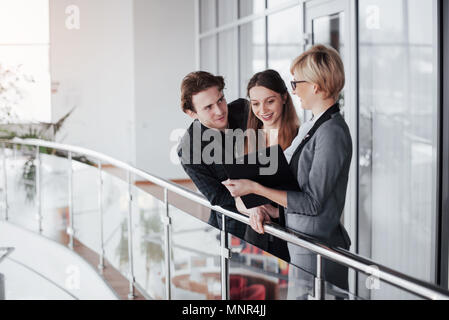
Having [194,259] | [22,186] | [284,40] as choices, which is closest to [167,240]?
[194,259]

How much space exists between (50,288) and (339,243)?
3662 mm

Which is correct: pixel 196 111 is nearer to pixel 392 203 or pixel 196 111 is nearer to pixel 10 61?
pixel 392 203

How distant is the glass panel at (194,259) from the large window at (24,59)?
347cm

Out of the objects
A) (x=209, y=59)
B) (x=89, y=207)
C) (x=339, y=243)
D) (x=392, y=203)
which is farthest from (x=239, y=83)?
(x=339, y=243)

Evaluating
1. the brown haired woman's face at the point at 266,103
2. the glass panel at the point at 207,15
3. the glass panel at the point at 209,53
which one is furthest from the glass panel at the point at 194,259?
the glass panel at the point at 207,15

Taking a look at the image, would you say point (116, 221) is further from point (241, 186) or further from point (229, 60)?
point (229, 60)

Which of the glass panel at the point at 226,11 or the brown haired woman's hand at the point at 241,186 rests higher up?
the glass panel at the point at 226,11

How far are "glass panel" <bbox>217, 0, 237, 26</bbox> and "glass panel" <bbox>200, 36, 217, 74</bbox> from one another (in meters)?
0.31

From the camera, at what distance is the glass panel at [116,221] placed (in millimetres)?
3742

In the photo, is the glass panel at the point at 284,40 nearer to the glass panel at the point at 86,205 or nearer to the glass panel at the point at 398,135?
the glass panel at the point at 398,135

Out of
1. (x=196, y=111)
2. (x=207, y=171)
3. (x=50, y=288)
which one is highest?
(x=196, y=111)

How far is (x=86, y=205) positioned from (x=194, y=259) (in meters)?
2.00

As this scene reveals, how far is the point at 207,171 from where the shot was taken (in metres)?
1.82
